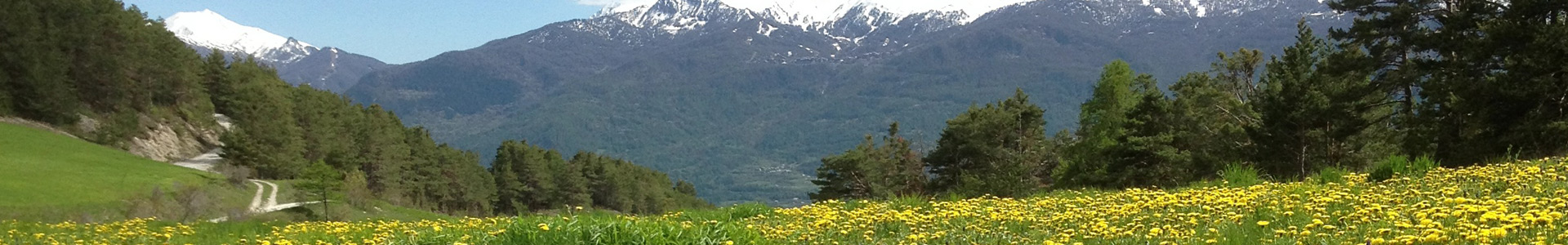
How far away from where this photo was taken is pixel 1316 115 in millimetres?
31922

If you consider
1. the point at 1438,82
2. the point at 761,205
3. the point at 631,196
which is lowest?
the point at 631,196

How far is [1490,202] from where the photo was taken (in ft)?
21.2

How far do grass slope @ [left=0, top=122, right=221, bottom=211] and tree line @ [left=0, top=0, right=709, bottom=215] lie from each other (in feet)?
17.4

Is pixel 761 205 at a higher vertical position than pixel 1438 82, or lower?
lower

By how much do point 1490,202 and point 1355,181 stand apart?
5000 mm

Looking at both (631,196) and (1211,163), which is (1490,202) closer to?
(1211,163)

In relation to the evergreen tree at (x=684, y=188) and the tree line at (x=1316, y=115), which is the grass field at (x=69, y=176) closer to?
the tree line at (x=1316, y=115)

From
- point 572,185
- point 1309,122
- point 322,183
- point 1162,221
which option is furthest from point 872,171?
point 1162,221

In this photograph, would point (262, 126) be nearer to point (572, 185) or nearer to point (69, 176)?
point (69, 176)

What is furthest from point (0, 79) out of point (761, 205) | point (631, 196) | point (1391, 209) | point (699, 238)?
point (631, 196)

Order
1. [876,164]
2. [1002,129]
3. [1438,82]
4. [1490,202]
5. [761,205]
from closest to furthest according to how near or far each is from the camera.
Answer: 1. [1490,202]
2. [761,205]
3. [1438,82]
4. [1002,129]
5. [876,164]

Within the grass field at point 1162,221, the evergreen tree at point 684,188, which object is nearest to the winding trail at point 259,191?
the grass field at point 1162,221

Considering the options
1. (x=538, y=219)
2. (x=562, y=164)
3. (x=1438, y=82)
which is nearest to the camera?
(x=538, y=219)

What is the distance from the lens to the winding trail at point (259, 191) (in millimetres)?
42906
